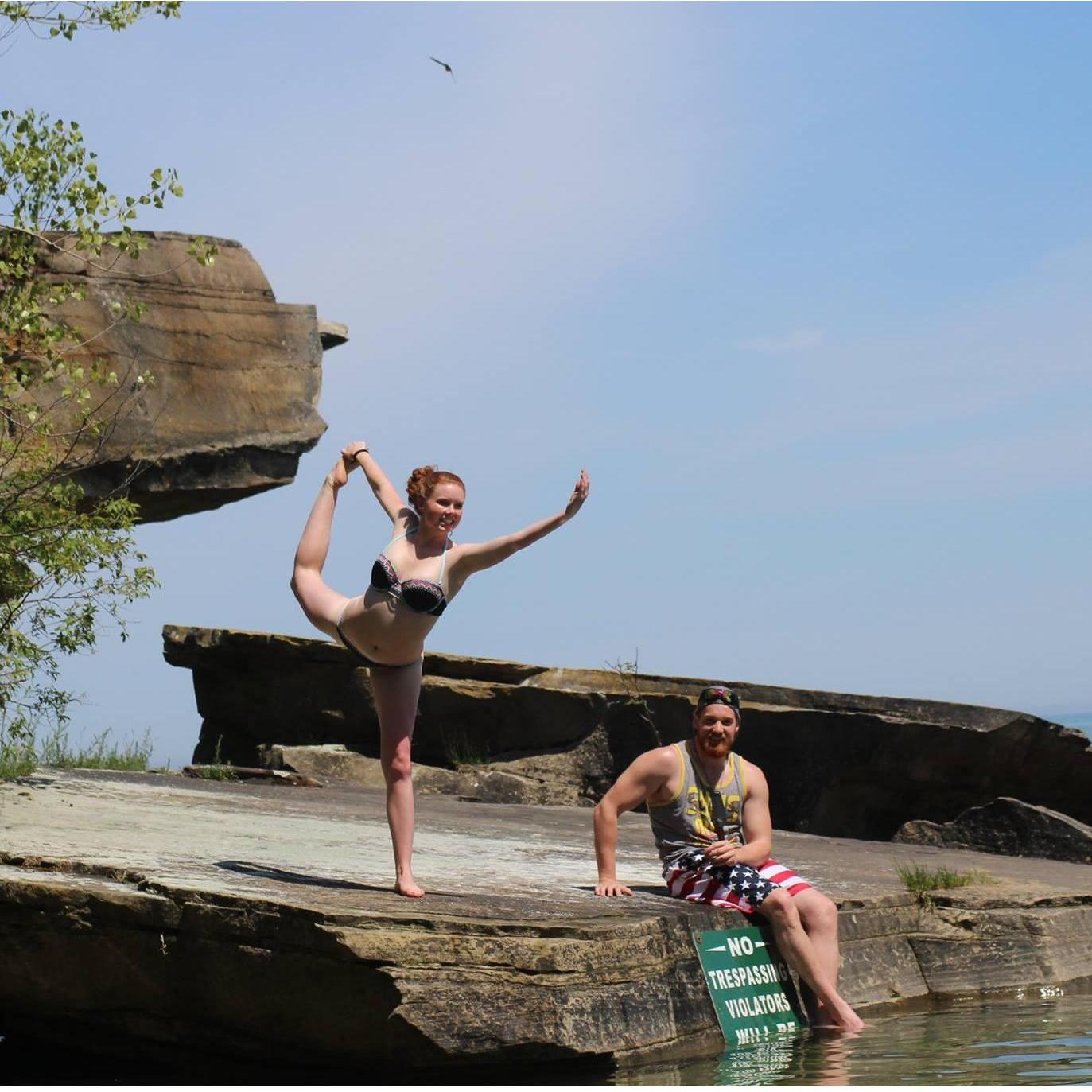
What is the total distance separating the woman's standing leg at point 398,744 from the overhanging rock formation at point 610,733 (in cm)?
777

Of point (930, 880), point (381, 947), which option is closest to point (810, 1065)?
point (381, 947)

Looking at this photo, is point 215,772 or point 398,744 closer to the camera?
point 398,744

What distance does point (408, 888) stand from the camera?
6895mm

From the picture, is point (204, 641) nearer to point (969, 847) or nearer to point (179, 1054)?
point (969, 847)

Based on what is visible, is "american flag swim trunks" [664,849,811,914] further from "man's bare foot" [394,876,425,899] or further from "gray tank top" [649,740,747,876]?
"man's bare foot" [394,876,425,899]

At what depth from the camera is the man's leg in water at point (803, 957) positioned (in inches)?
285

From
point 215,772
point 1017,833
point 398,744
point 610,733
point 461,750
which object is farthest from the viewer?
point 461,750

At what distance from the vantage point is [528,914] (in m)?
Answer: 6.69

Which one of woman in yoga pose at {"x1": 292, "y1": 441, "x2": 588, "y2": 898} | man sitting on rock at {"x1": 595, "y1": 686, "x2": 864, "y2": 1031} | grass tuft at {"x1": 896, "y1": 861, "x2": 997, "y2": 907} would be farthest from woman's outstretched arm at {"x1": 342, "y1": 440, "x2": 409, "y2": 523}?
grass tuft at {"x1": 896, "y1": 861, "x2": 997, "y2": 907}

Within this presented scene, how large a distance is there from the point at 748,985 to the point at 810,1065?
881 millimetres

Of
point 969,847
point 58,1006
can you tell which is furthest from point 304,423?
point 58,1006

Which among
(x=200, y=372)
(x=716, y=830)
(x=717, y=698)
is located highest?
(x=200, y=372)

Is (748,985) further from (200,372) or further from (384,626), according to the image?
(200,372)

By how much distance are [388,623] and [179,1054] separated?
2.23 meters
